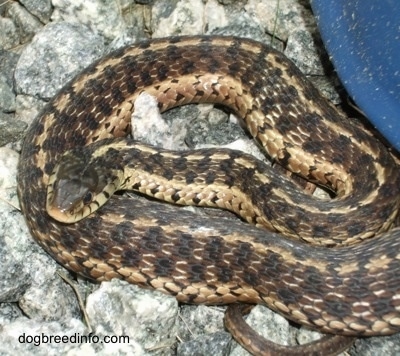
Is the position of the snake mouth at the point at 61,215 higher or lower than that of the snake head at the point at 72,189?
lower

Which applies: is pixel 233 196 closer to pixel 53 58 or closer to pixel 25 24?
pixel 53 58

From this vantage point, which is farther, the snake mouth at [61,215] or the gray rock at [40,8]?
the gray rock at [40,8]

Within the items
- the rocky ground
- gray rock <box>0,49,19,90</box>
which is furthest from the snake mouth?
gray rock <box>0,49,19,90</box>

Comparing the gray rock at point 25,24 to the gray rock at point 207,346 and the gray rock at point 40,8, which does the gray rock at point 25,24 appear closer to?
the gray rock at point 40,8

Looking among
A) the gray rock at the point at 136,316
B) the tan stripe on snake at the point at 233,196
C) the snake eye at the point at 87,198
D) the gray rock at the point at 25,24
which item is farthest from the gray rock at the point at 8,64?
the gray rock at the point at 136,316

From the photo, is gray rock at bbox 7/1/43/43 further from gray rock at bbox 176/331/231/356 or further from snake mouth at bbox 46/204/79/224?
gray rock at bbox 176/331/231/356

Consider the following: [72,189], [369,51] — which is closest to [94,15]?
[72,189]

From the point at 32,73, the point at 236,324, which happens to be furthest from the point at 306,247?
the point at 32,73
